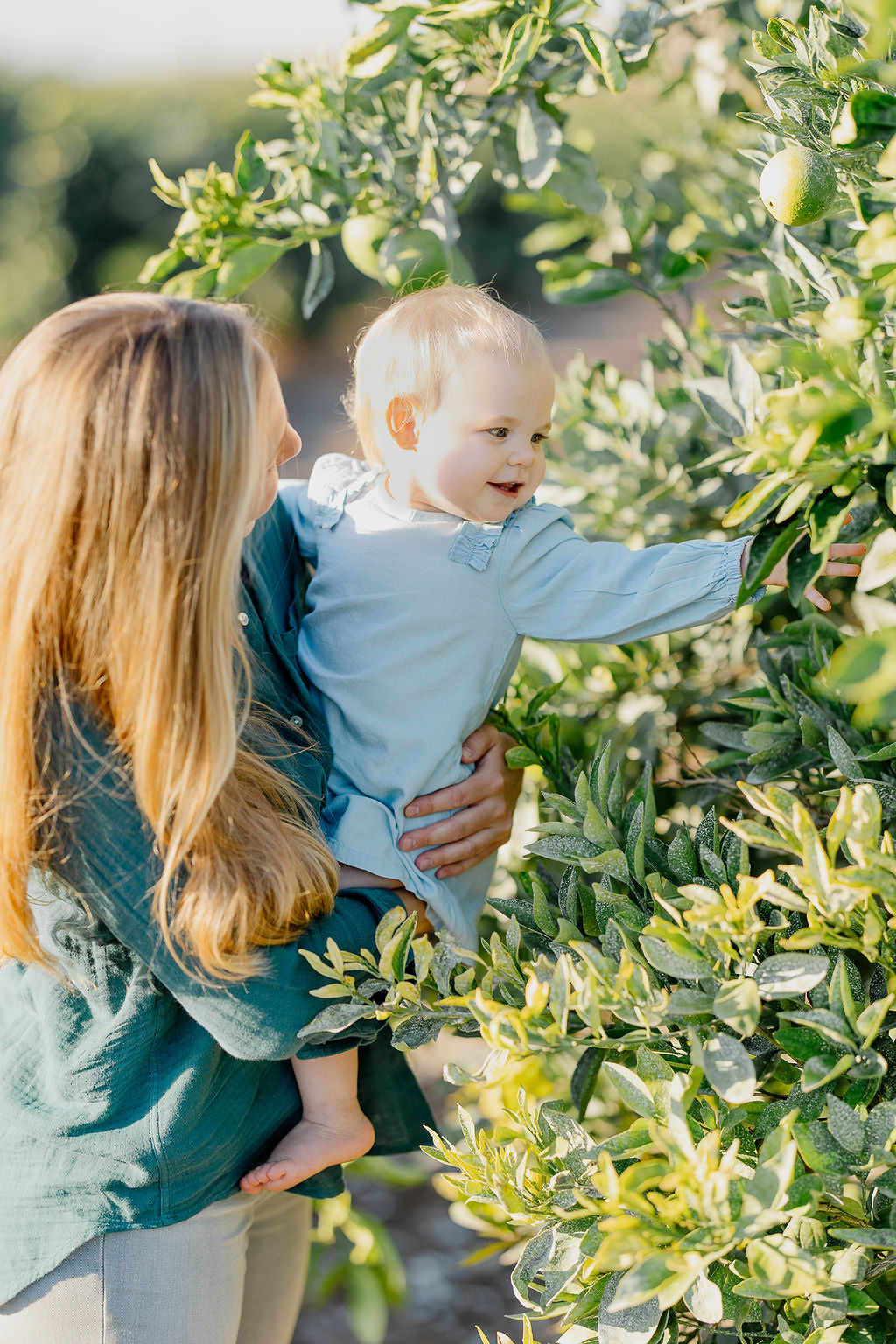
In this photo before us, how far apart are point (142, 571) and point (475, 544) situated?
0.39 metres

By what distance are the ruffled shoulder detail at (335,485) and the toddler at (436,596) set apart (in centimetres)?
8

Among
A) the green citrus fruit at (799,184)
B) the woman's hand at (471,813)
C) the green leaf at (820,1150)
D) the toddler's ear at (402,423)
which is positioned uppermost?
the green citrus fruit at (799,184)

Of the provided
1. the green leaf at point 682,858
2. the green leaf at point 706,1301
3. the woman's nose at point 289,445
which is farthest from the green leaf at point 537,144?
the green leaf at point 706,1301

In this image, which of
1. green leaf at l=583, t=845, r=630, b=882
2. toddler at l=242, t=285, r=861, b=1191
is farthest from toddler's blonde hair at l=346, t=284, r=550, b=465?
green leaf at l=583, t=845, r=630, b=882

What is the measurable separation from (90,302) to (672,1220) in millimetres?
892

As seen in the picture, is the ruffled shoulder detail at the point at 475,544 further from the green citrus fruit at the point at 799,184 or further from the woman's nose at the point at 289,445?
the green citrus fruit at the point at 799,184

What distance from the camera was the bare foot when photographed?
3.91 ft

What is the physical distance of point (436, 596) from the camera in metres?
1.20

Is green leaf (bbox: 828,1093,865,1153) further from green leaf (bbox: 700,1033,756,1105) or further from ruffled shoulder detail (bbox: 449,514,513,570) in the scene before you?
ruffled shoulder detail (bbox: 449,514,513,570)

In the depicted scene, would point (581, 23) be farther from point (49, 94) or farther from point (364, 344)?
point (49, 94)

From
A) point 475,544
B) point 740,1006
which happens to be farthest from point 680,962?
point 475,544

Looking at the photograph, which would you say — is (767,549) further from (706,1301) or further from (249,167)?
(249,167)

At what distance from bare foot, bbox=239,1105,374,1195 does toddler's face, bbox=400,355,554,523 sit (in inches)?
26.8

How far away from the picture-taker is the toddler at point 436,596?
1.20 m
